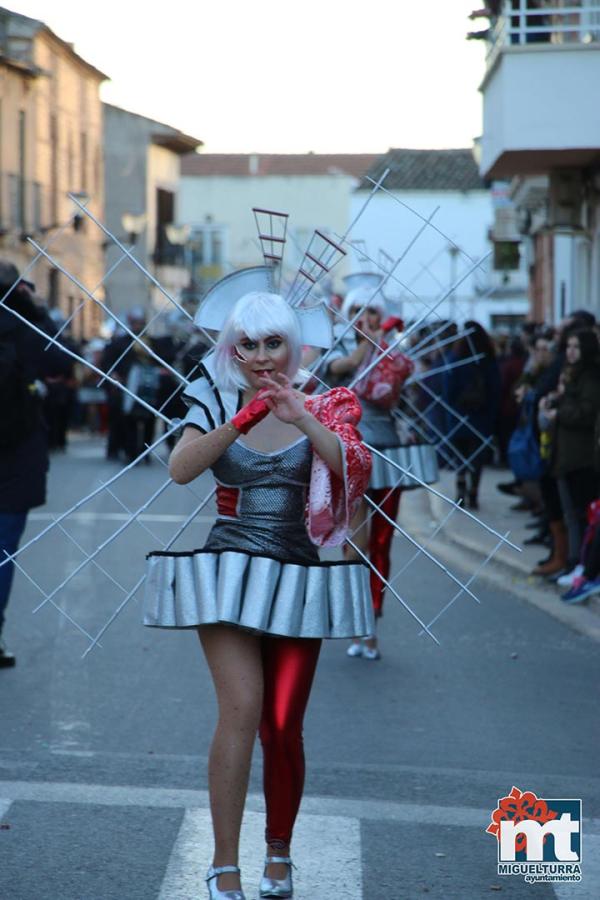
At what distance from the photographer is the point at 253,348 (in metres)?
4.89

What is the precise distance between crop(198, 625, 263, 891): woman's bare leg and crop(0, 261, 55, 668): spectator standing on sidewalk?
3679 mm

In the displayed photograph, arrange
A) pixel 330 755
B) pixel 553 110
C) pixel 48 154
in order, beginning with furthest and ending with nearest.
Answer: pixel 48 154, pixel 553 110, pixel 330 755

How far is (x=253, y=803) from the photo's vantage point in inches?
246

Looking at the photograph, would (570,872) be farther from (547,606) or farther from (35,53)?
(35,53)

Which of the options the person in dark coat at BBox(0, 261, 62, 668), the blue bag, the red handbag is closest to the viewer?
the person in dark coat at BBox(0, 261, 62, 668)

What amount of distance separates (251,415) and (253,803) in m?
1.99

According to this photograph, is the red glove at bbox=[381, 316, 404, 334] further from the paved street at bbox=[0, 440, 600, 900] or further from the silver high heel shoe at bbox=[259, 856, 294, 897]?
the silver high heel shoe at bbox=[259, 856, 294, 897]

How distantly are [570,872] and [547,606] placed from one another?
5.98 metres

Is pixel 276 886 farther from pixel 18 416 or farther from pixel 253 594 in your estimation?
pixel 18 416

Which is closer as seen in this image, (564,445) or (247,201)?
(564,445)

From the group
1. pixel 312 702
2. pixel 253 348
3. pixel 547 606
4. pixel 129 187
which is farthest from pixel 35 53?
pixel 253 348

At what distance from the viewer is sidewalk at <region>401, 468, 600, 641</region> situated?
11.1m

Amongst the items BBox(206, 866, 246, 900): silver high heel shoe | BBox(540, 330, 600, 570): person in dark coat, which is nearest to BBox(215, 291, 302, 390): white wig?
BBox(206, 866, 246, 900): silver high heel shoe

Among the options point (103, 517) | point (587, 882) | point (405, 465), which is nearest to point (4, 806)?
point (587, 882)
